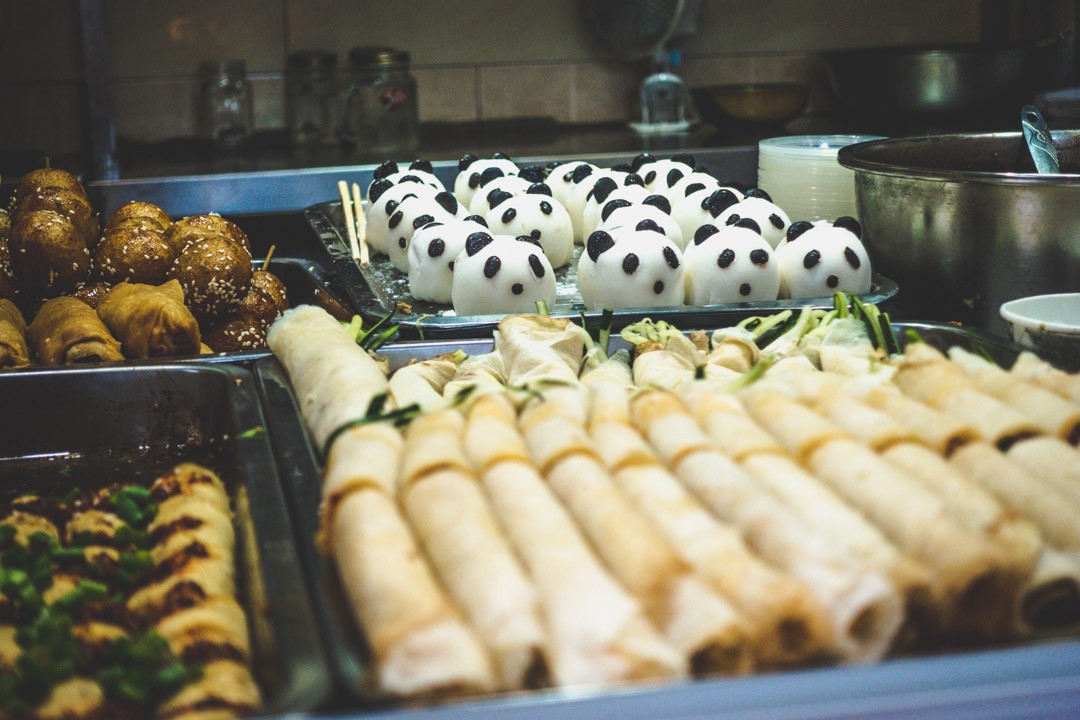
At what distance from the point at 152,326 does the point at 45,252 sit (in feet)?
1.34

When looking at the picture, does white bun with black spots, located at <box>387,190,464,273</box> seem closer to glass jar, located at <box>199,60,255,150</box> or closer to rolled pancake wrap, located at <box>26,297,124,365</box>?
rolled pancake wrap, located at <box>26,297,124,365</box>

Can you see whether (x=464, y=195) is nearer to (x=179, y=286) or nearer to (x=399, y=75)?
(x=179, y=286)

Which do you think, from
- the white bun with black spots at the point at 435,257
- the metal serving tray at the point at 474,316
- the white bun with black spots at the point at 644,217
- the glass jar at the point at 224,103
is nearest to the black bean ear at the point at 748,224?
the white bun with black spots at the point at 644,217

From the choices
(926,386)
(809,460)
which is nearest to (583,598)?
(809,460)

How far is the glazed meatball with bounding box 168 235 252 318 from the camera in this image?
2205 millimetres

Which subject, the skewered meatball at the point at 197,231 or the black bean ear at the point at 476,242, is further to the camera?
the skewered meatball at the point at 197,231

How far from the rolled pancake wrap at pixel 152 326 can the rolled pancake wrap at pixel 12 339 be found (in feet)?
0.49

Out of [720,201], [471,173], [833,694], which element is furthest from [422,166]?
[833,694]

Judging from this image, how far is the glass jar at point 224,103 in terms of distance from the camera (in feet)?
14.1

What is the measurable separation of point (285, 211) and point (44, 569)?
8.22ft

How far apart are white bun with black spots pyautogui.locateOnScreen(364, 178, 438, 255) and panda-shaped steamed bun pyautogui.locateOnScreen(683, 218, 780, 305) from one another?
0.82 metres

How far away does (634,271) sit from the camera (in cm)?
208

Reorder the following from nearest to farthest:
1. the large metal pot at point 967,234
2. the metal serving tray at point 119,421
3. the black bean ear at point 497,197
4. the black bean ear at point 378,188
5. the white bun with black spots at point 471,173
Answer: the metal serving tray at point 119,421, the large metal pot at point 967,234, the black bean ear at point 497,197, the black bean ear at point 378,188, the white bun with black spots at point 471,173

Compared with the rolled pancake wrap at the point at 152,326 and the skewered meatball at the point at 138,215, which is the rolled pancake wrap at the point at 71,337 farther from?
the skewered meatball at the point at 138,215
